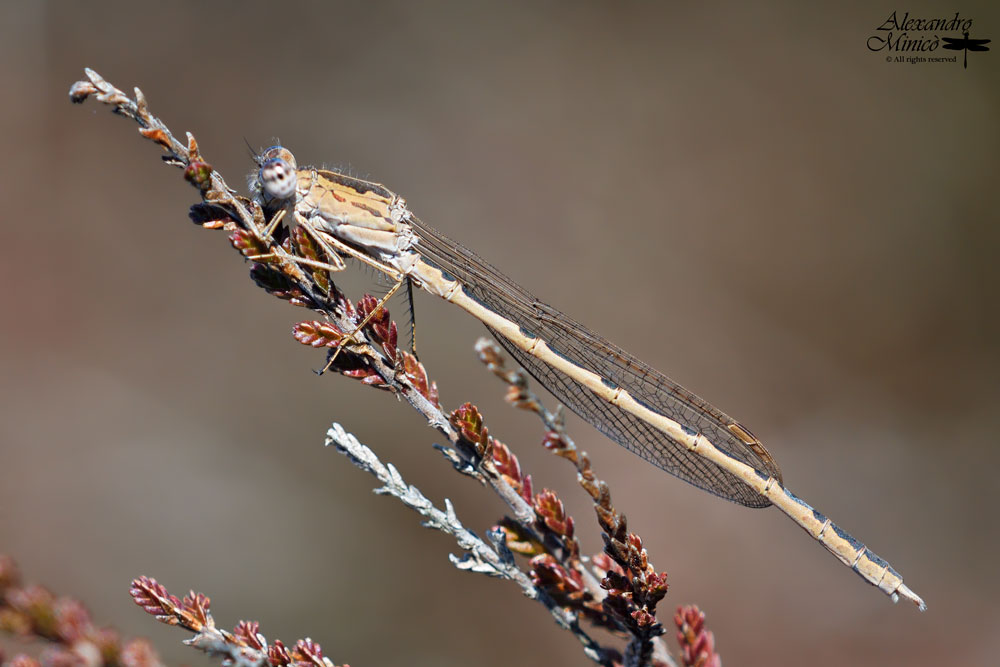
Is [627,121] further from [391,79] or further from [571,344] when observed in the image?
[571,344]

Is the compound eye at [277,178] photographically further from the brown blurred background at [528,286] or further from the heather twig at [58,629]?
the brown blurred background at [528,286]

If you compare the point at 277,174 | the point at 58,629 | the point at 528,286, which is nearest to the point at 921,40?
the point at 528,286

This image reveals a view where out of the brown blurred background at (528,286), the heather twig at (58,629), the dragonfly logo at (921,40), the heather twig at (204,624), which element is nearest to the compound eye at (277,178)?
the heather twig at (204,624)

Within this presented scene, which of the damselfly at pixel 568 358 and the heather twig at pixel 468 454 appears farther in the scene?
the damselfly at pixel 568 358

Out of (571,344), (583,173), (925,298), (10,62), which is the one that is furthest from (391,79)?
(925,298)

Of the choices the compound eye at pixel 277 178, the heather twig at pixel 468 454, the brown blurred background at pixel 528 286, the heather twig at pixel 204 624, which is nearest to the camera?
the heather twig at pixel 204 624

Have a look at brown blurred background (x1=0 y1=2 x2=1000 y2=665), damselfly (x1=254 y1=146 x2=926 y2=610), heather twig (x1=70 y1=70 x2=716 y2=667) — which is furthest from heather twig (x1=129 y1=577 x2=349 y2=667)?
brown blurred background (x1=0 y1=2 x2=1000 y2=665)
